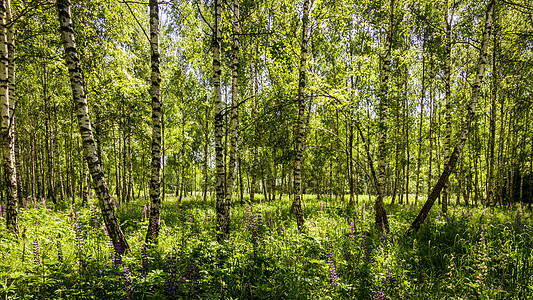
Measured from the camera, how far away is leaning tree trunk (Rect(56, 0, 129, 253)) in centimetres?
419

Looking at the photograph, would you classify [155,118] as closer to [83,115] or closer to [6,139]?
[83,115]

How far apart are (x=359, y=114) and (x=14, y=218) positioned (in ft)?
33.9

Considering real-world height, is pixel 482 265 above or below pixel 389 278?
above

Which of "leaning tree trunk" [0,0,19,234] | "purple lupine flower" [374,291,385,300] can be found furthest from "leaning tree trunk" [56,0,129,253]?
"purple lupine flower" [374,291,385,300]

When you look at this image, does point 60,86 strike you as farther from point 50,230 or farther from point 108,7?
point 50,230

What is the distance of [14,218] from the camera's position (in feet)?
19.3

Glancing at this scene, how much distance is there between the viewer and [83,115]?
14.3 feet

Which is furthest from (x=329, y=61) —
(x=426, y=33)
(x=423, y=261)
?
(x=423, y=261)

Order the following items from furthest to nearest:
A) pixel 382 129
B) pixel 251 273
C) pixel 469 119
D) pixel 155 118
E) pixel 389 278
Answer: pixel 382 129 → pixel 469 119 → pixel 155 118 → pixel 251 273 → pixel 389 278

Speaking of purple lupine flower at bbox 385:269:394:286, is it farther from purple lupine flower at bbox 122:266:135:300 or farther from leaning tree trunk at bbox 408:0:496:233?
purple lupine flower at bbox 122:266:135:300

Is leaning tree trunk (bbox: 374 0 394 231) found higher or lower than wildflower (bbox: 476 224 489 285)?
higher

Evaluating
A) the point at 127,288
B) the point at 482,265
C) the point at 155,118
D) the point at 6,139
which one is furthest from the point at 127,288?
the point at 6,139

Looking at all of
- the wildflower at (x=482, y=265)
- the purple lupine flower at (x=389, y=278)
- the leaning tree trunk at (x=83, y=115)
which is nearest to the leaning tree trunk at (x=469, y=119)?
the wildflower at (x=482, y=265)

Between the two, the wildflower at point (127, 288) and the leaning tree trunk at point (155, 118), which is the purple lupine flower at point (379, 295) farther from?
the leaning tree trunk at point (155, 118)
